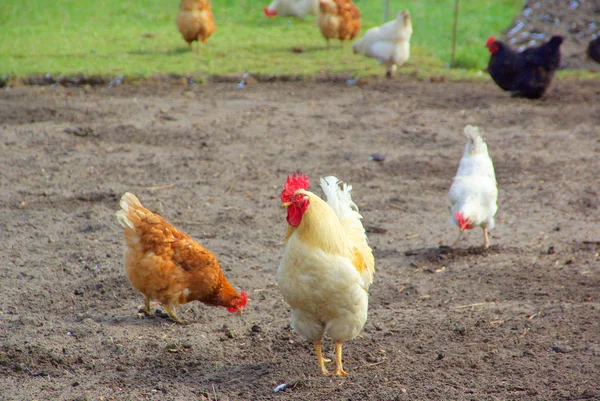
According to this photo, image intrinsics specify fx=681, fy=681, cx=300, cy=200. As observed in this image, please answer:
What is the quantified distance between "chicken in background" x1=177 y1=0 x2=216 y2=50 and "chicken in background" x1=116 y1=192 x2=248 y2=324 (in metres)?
8.32

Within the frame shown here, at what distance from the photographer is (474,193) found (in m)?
6.00

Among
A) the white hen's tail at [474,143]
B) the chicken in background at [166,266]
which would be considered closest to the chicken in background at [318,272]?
the chicken in background at [166,266]

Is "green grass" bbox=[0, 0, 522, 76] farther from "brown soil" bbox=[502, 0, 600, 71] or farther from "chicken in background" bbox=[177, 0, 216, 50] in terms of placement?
"brown soil" bbox=[502, 0, 600, 71]

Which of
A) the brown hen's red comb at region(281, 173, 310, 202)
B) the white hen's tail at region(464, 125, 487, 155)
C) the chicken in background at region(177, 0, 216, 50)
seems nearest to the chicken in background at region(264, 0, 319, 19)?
the chicken in background at region(177, 0, 216, 50)

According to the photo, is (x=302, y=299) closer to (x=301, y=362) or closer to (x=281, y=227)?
(x=301, y=362)

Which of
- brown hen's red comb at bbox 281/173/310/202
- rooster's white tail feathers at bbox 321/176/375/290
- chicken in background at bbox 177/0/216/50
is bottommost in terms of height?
rooster's white tail feathers at bbox 321/176/375/290

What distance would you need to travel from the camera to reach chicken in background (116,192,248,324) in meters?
4.73

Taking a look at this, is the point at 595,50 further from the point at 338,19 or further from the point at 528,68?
the point at 338,19

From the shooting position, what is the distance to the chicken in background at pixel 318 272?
3.79m

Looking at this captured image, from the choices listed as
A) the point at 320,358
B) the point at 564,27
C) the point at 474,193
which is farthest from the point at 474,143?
the point at 564,27

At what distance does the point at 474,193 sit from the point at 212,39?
9.37m

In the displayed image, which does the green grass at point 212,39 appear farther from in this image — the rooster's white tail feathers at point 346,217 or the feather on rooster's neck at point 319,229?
the feather on rooster's neck at point 319,229

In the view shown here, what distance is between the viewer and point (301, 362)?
4.40m

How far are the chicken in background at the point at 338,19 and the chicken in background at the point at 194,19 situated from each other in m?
2.19
